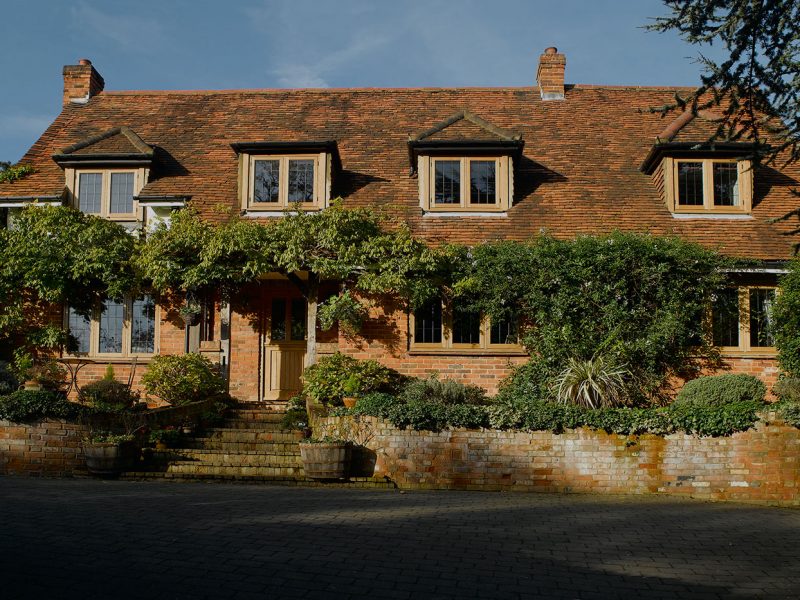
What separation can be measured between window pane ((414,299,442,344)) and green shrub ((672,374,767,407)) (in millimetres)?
5215

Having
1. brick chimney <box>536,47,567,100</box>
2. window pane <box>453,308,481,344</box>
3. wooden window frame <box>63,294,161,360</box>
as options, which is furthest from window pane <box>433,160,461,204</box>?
wooden window frame <box>63,294,161,360</box>

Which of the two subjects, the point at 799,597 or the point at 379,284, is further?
the point at 379,284

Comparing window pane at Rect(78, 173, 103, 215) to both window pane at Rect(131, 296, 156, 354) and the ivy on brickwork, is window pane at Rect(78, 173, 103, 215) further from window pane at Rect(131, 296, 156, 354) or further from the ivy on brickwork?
window pane at Rect(131, 296, 156, 354)

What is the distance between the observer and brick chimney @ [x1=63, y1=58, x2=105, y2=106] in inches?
848

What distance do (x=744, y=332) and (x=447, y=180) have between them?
7.35 meters

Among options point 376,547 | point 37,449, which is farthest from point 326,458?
point 37,449

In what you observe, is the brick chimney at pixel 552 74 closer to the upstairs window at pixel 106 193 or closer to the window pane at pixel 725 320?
the window pane at pixel 725 320

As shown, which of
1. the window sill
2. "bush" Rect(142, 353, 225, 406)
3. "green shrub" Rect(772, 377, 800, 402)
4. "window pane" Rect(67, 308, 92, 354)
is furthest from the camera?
"window pane" Rect(67, 308, 92, 354)

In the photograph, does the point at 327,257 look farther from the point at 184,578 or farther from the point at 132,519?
the point at 184,578

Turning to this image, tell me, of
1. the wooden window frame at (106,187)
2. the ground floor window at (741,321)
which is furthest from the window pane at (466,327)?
the wooden window frame at (106,187)

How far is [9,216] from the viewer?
57.2 feet

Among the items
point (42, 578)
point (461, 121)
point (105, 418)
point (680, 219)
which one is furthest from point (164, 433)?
point (680, 219)

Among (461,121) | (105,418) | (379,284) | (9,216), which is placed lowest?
(105,418)

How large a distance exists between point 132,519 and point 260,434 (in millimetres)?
5667
